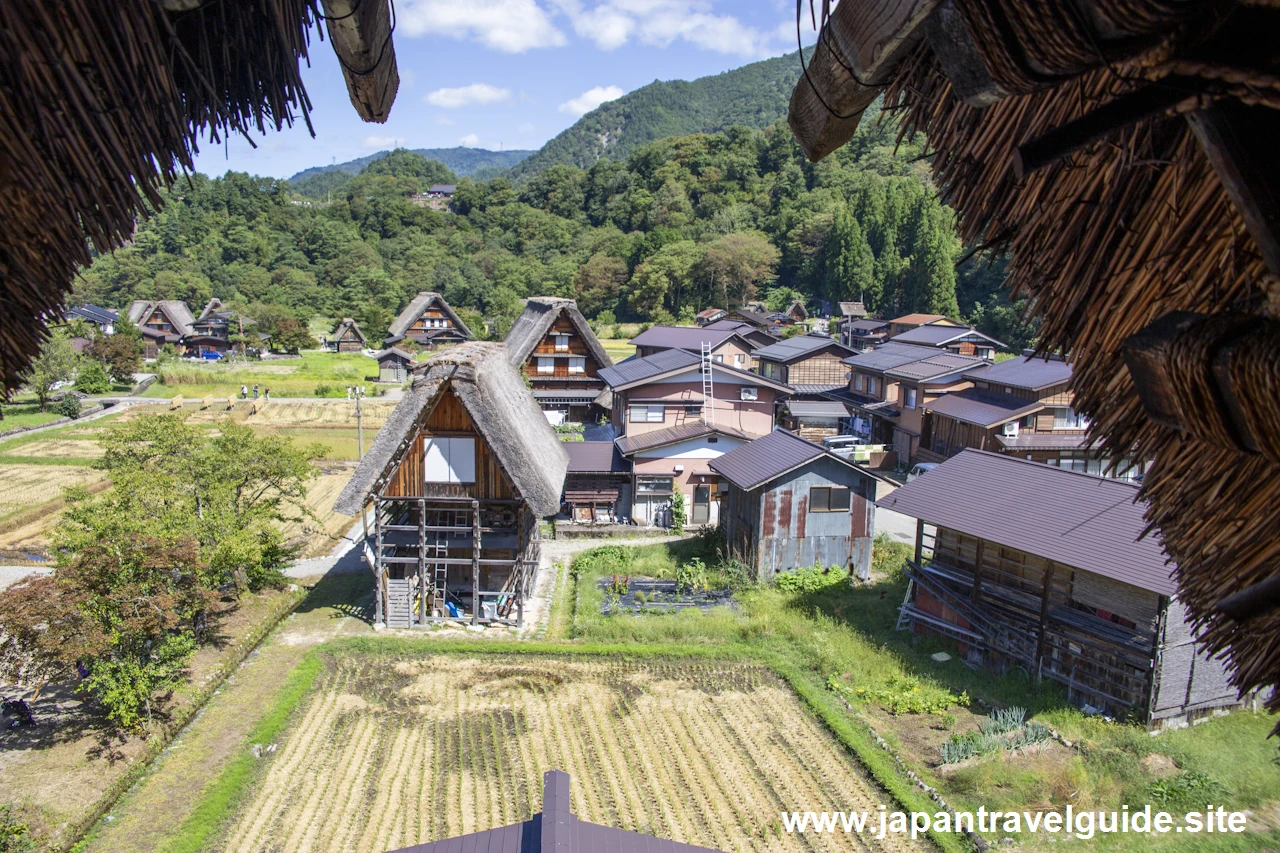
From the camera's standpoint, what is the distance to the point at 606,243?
7175 centimetres

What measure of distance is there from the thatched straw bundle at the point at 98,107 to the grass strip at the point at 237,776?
9.64m

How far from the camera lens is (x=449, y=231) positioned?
83188 mm

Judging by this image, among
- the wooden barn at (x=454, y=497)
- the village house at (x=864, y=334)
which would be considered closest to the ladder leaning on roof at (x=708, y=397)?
the wooden barn at (x=454, y=497)

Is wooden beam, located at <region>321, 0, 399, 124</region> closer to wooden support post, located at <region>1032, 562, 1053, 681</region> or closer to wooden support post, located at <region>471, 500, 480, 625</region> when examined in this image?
wooden support post, located at <region>1032, 562, 1053, 681</region>

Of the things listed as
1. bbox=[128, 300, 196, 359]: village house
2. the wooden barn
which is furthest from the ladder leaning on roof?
bbox=[128, 300, 196, 359]: village house

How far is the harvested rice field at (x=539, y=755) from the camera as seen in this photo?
9.72 m

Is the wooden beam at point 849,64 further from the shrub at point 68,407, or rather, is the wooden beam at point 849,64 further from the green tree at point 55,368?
the shrub at point 68,407

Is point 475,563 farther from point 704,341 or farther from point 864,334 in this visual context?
point 864,334

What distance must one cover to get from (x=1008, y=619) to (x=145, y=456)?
16.7 m

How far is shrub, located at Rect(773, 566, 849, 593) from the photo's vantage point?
689 inches

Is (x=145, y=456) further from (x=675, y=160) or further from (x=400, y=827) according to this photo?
(x=675, y=160)

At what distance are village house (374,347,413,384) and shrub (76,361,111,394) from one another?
45.2 ft

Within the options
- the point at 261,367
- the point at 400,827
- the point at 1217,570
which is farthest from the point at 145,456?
the point at 261,367

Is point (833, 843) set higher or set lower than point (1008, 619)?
lower
